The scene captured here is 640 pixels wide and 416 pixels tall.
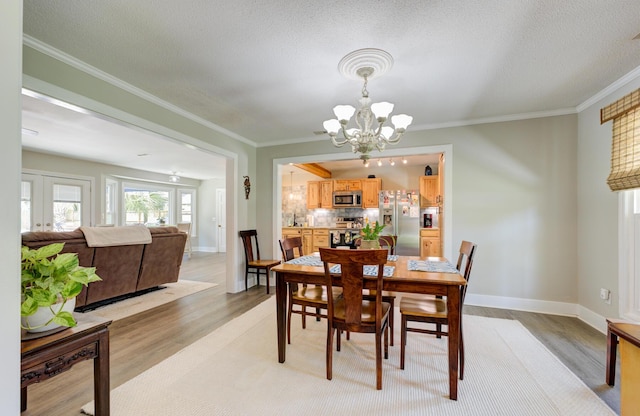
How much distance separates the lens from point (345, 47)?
201 centimetres

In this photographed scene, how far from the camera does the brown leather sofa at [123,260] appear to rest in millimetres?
3016

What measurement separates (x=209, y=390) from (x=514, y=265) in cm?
361

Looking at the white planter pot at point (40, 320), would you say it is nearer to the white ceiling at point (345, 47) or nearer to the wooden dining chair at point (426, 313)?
the white ceiling at point (345, 47)

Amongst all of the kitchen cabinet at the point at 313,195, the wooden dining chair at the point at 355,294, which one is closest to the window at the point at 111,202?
the kitchen cabinet at the point at 313,195

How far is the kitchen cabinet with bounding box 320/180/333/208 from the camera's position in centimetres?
754

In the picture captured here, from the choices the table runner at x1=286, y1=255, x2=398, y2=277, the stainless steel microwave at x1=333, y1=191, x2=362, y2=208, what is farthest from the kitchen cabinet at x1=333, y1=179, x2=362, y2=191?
the table runner at x1=286, y1=255, x2=398, y2=277

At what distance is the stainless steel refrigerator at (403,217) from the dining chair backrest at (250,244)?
128 inches

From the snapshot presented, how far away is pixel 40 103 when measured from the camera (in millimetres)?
3121

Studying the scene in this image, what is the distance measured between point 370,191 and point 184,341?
556 cm

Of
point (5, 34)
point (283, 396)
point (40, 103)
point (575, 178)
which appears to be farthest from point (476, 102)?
point (40, 103)

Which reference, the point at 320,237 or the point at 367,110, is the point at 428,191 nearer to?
the point at 320,237

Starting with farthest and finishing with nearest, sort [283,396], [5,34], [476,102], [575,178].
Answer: [575,178] < [476,102] < [283,396] < [5,34]

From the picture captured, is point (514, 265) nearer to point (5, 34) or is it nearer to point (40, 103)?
point (5, 34)

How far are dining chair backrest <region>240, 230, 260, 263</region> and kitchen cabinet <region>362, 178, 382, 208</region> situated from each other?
11.4ft
